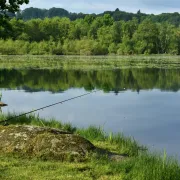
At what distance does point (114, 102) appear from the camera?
68.5 feet

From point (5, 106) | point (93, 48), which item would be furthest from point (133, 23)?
point (5, 106)

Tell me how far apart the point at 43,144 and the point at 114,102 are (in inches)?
536

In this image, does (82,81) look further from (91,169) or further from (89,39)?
(89,39)

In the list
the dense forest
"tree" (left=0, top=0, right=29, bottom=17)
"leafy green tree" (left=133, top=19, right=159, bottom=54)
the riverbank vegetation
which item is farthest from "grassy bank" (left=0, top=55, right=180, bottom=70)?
"leafy green tree" (left=133, top=19, right=159, bottom=54)

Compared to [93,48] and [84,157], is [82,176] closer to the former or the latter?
[84,157]

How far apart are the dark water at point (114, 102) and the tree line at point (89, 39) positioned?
55902 mm

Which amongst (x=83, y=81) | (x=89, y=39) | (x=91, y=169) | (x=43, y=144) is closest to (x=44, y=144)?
(x=43, y=144)

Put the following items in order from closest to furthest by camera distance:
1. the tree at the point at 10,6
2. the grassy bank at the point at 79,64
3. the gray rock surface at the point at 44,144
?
the gray rock surface at the point at 44,144 → the tree at the point at 10,6 → the grassy bank at the point at 79,64

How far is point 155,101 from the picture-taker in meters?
21.9

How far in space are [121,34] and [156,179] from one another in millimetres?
104547

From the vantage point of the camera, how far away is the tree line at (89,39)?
9319 centimetres

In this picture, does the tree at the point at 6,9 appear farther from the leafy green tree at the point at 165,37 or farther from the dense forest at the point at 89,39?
the leafy green tree at the point at 165,37

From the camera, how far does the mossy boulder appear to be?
7.38 metres

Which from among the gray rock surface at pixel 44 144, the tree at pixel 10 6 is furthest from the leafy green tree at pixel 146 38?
the gray rock surface at pixel 44 144
